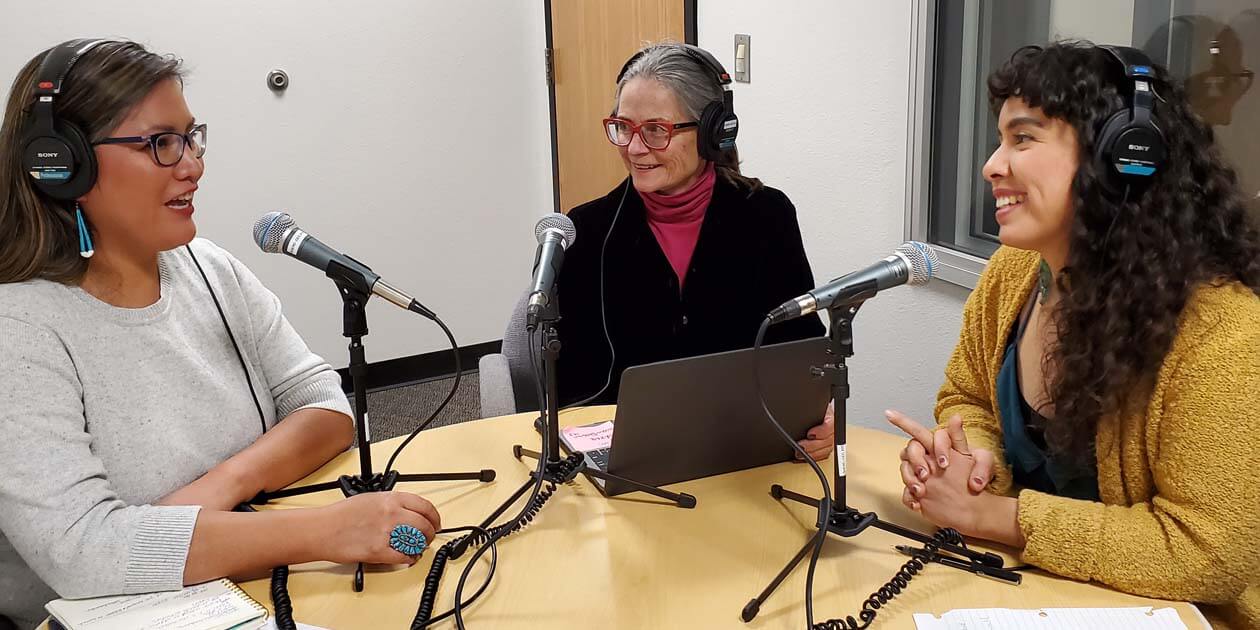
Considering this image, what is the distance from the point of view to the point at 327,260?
1359 mm

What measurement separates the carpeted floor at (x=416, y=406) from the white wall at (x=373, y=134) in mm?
167

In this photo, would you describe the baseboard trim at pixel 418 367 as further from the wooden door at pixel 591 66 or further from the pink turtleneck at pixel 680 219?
the pink turtleneck at pixel 680 219

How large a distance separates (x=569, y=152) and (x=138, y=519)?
305 centimetres

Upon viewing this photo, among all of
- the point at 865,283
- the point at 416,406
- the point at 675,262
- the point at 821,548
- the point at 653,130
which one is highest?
the point at 653,130

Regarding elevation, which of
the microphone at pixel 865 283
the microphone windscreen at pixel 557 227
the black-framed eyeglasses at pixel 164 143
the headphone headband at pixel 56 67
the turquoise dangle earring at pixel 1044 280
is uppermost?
the headphone headband at pixel 56 67

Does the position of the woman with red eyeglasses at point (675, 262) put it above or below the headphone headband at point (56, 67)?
below

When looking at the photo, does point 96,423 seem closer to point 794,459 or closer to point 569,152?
point 794,459

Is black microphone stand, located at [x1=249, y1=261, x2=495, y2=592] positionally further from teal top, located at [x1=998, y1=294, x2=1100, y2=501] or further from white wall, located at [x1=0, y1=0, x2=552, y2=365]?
white wall, located at [x1=0, y1=0, x2=552, y2=365]

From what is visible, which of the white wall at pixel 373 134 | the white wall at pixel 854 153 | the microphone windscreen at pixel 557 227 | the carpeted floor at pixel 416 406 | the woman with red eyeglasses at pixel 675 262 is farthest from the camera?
the carpeted floor at pixel 416 406

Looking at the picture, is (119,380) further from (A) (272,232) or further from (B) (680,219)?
(B) (680,219)

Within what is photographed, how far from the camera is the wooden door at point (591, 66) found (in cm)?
342

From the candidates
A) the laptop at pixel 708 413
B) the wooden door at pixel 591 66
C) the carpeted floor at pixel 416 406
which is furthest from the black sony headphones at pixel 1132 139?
the carpeted floor at pixel 416 406

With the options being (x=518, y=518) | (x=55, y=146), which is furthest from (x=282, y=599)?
(x=55, y=146)

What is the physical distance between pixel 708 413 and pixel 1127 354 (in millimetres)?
562
